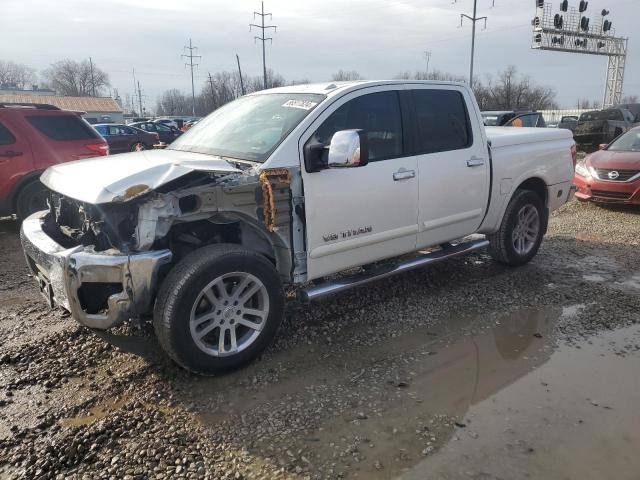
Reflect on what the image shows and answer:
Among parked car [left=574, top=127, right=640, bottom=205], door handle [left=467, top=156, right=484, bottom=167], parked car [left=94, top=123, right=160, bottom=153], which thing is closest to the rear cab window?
door handle [left=467, top=156, right=484, bottom=167]

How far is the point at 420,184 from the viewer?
171 inches

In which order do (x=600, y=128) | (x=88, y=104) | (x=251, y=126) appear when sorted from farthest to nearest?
(x=88, y=104), (x=600, y=128), (x=251, y=126)

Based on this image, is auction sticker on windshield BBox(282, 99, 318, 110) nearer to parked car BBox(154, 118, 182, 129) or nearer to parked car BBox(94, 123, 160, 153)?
parked car BBox(94, 123, 160, 153)

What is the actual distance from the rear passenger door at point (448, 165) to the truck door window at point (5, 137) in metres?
5.87

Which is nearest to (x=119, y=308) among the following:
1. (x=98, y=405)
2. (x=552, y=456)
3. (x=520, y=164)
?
(x=98, y=405)

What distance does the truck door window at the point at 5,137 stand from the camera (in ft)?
23.4

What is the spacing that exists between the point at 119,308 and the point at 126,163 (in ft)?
3.50

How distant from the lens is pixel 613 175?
879 centimetres

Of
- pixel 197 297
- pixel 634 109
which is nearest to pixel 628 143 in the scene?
pixel 197 297

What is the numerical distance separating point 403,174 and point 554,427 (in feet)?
7.12

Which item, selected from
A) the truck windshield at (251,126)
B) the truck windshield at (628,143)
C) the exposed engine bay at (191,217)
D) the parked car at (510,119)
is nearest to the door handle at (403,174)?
the truck windshield at (251,126)

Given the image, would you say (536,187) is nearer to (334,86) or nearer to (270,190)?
(334,86)

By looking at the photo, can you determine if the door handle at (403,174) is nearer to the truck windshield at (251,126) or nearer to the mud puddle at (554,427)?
the truck windshield at (251,126)

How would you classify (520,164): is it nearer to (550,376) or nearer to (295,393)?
(550,376)
